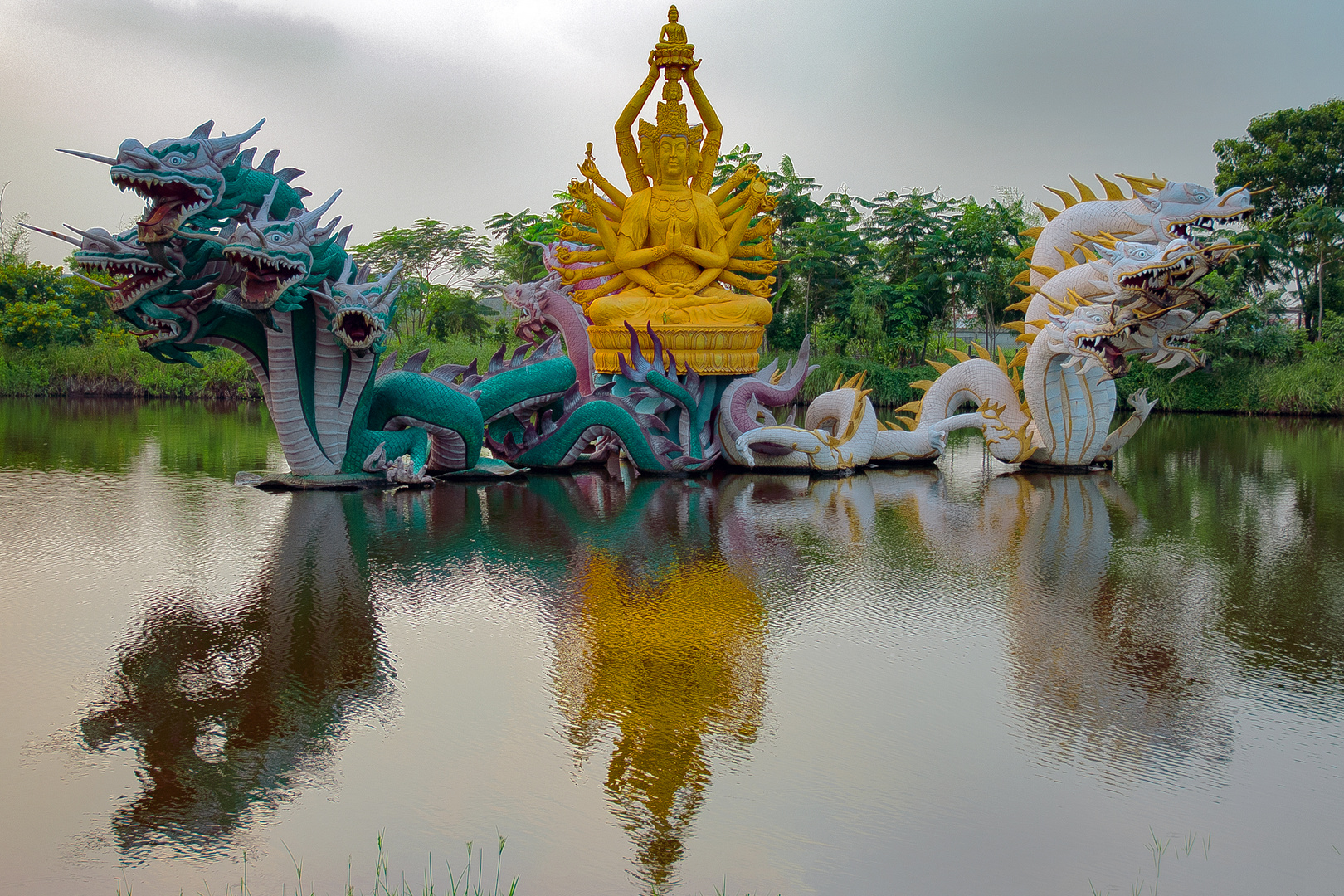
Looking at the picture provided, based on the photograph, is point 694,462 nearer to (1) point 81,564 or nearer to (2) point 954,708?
(1) point 81,564

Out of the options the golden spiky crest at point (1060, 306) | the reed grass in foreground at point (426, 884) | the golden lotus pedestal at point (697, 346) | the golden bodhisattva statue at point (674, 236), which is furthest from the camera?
the golden bodhisattva statue at point (674, 236)

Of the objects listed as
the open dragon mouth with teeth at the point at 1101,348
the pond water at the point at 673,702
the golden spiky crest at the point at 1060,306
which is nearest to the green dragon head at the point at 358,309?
the pond water at the point at 673,702

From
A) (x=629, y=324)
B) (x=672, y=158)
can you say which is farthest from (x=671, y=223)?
(x=629, y=324)

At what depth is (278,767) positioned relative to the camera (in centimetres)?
319

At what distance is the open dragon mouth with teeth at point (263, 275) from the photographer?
722 centimetres

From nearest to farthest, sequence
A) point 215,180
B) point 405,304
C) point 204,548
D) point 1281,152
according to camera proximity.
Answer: point 204,548
point 215,180
point 1281,152
point 405,304

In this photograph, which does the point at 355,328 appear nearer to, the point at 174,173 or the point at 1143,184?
the point at 174,173

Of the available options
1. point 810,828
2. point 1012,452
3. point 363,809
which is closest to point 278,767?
point 363,809

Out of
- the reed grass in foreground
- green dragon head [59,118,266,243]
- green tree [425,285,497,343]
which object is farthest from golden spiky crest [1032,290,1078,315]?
green tree [425,285,497,343]

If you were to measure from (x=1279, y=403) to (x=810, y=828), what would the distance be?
18.9m

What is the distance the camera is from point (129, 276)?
24.2 feet

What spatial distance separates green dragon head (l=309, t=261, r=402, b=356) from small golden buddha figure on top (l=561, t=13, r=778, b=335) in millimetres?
2608

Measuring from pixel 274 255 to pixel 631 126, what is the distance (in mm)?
4195

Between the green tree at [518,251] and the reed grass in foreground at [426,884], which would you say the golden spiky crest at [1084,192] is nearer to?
the reed grass in foreground at [426,884]
